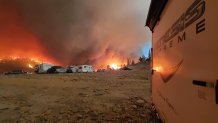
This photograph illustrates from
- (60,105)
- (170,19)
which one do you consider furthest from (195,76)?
(60,105)

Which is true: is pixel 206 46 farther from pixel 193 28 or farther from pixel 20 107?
pixel 20 107

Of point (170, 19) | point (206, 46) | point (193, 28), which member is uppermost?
point (170, 19)

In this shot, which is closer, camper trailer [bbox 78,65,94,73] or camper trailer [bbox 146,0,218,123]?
camper trailer [bbox 146,0,218,123]

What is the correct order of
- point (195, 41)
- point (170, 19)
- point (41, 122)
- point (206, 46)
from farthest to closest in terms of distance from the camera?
point (41, 122) → point (170, 19) → point (195, 41) → point (206, 46)

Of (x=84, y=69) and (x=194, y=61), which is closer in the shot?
(x=194, y=61)

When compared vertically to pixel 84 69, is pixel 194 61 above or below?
below

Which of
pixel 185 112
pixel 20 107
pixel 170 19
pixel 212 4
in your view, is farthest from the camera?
pixel 20 107

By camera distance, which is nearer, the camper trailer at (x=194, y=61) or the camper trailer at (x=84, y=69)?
the camper trailer at (x=194, y=61)

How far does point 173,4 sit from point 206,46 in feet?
6.56

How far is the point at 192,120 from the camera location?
2.94 m

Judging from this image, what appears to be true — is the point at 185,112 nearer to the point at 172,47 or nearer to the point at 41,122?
the point at 172,47

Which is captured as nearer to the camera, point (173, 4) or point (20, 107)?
point (173, 4)

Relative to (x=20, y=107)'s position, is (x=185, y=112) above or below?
above

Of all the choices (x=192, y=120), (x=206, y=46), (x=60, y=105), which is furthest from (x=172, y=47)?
(x=60, y=105)
